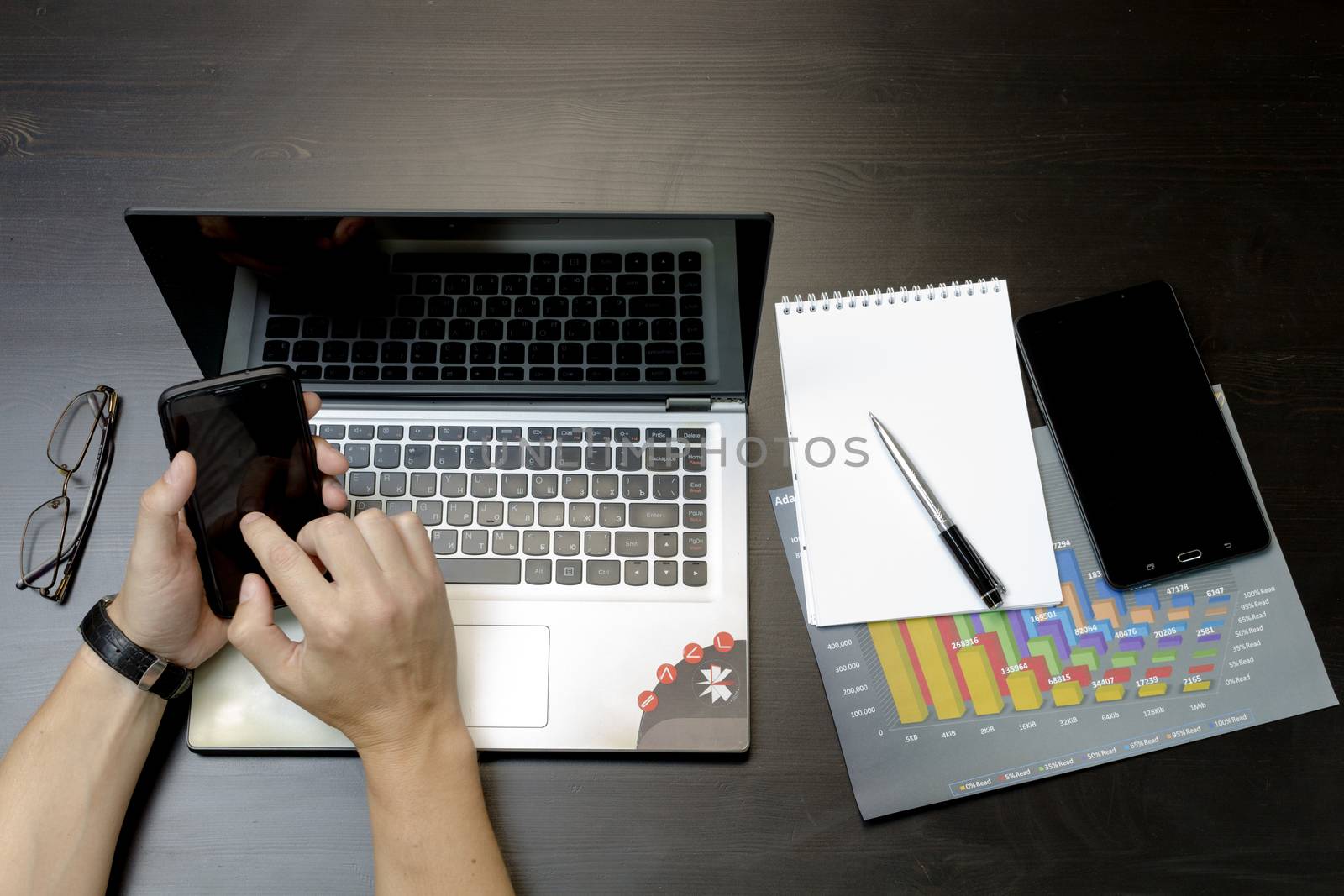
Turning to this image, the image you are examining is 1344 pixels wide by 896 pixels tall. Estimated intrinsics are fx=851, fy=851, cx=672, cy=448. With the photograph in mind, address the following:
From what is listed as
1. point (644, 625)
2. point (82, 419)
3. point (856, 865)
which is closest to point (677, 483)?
point (644, 625)

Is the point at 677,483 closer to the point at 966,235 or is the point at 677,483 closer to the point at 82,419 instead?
the point at 966,235

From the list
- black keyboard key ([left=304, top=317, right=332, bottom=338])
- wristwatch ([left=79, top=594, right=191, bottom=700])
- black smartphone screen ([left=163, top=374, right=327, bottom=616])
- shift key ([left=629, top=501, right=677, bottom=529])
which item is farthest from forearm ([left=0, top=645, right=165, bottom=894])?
shift key ([left=629, top=501, right=677, bottom=529])

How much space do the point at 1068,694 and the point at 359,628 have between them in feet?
2.09

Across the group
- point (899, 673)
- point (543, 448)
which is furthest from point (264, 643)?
point (899, 673)

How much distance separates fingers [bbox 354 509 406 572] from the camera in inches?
27.1

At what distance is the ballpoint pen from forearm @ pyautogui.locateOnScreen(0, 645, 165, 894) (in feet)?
2.37

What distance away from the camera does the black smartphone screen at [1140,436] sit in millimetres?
822

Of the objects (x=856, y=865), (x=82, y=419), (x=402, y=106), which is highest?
(x=402, y=106)

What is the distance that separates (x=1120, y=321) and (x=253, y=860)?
3.20 feet

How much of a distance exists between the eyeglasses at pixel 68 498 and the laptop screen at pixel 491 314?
156 millimetres

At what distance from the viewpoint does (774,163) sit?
937mm

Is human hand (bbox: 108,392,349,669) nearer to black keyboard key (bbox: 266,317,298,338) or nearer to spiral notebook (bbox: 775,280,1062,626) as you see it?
black keyboard key (bbox: 266,317,298,338)

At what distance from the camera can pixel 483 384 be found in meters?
0.81

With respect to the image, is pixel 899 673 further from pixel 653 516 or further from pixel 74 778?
pixel 74 778
